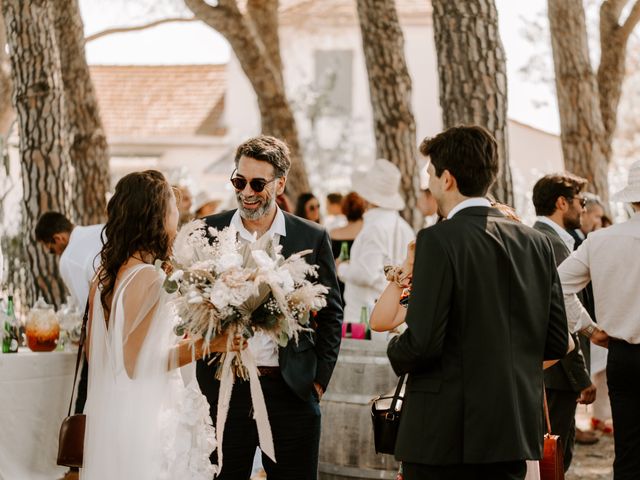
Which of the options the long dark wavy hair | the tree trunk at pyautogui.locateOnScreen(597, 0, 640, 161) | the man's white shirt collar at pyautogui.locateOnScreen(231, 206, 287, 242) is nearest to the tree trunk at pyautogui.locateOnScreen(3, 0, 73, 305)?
the man's white shirt collar at pyautogui.locateOnScreen(231, 206, 287, 242)

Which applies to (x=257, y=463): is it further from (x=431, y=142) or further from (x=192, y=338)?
(x=431, y=142)

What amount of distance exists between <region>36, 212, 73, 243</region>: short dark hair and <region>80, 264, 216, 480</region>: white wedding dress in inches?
152

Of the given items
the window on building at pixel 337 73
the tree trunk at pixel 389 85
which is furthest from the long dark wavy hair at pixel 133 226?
the window on building at pixel 337 73

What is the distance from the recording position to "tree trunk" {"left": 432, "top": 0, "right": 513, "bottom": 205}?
848 centimetres

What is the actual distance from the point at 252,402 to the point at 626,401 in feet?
7.33

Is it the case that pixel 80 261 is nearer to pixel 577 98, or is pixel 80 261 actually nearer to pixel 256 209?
pixel 256 209

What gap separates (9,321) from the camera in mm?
6734

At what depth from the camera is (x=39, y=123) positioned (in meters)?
9.52

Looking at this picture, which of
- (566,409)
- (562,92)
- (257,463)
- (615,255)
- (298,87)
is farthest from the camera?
(298,87)

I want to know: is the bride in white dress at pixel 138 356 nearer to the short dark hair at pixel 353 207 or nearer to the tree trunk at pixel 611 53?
the short dark hair at pixel 353 207

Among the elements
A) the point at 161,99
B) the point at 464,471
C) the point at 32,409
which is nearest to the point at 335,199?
the point at 32,409

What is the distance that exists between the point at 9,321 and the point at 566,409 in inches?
138

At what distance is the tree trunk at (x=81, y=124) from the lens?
11.5 meters

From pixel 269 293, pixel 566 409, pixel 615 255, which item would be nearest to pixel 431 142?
pixel 269 293
